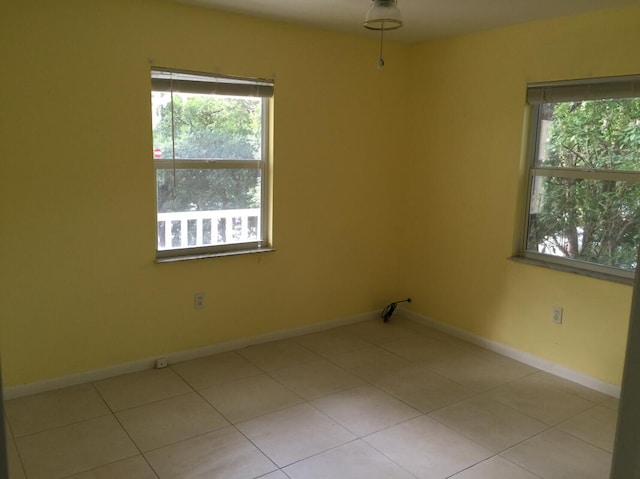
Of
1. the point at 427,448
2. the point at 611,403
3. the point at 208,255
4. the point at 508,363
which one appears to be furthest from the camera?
the point at 508,363

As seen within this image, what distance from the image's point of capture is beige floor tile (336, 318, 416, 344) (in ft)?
13.3

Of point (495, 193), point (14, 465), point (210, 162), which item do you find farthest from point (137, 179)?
point (495, 193)

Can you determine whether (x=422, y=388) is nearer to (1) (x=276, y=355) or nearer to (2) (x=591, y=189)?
(1) (x=276, y=355)

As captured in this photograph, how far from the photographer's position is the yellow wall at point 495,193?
3.16m

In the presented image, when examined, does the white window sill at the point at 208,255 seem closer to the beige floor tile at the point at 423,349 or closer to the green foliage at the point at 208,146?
the green foliage at the point at 208,146

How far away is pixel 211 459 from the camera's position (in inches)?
96.7

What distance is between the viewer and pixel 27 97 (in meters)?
2.78

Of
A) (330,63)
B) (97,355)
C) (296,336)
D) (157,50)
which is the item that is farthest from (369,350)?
(157,50)

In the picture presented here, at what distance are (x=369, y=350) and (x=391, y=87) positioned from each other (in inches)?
80.2

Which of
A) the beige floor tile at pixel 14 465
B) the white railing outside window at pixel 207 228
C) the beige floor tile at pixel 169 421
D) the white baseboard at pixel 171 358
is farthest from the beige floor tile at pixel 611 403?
the beige floor tile at pixel 14 465

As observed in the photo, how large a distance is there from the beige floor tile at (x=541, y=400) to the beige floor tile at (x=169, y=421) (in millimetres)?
1647

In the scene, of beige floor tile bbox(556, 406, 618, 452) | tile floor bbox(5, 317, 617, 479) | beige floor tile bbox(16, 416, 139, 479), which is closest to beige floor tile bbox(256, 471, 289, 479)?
tile floor bbox(5, 317, 617, 479)

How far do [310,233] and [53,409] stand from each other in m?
2.01

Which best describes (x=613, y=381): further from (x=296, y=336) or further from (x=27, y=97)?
(x=27, y=97)
